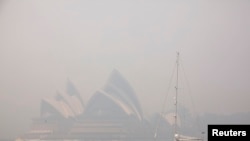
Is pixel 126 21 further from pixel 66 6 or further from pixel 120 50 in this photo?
pixel 66 6

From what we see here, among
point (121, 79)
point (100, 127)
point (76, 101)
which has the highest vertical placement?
point (121, 79)

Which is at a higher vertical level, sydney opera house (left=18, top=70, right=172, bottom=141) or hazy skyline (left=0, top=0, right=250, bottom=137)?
hazy skyline (left=0, top=0, right=250, bottom=137)

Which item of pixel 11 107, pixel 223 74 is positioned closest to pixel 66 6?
pixel 11 107

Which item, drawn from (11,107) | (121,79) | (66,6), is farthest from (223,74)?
(11,107)

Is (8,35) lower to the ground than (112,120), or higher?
higher
